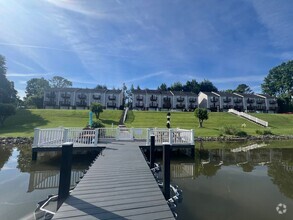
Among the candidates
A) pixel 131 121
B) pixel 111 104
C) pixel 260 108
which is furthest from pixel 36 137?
pixel 260 108

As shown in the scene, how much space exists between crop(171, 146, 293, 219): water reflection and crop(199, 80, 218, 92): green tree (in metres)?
73.2

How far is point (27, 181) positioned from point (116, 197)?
5220 mm

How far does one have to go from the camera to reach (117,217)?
11.0ft

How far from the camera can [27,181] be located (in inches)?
294

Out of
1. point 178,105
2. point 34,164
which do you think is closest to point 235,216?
point 34,164

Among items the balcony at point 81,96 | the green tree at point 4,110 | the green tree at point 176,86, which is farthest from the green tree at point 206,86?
the green tree at point 4,110

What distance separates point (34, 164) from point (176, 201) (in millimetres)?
8214

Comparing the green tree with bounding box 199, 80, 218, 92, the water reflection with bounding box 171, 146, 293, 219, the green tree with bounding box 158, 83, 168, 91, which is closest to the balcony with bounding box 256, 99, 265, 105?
the green tree with bounding box 199, 80, 218, 92

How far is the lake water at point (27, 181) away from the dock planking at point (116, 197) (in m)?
1.61

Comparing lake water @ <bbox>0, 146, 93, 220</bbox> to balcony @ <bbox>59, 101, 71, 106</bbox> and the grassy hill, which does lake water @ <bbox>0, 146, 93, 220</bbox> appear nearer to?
the grassy hill

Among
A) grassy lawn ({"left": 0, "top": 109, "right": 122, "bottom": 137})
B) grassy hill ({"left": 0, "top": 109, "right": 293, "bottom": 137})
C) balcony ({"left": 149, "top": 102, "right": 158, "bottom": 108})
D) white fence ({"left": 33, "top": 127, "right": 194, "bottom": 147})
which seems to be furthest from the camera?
balcony ({"left": 149, "top": 102, "right": 158, "bottom": 108})

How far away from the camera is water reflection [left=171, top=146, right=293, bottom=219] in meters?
5.02

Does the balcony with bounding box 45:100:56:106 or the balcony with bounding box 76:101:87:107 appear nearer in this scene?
the balcony with bounding box 45:100:56:106

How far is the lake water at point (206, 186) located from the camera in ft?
16.5
